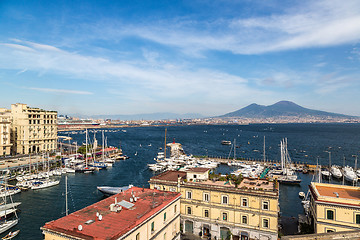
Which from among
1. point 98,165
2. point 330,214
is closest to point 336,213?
point 330,214

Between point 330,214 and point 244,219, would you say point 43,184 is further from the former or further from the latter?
point 330,214

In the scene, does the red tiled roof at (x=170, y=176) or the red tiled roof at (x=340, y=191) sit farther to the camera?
the red tiled roof at (x=170, y=176)

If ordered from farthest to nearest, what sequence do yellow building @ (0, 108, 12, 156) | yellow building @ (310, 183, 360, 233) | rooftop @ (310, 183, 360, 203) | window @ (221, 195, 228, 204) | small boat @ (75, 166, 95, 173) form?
yellow building @ (0, 108, 12, 156) < small boat @ (75, 166, 95, 173) < window @ (221, 195, 228, 204) < rooftop @ (310, 183, 360, 203) < yellow building @ (310, 183, 360, 233)

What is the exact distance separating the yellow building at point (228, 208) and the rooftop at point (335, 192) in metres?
5.25

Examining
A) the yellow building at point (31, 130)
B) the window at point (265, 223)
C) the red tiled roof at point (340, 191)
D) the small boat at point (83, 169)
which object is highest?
the yellow building at point (31, 130)

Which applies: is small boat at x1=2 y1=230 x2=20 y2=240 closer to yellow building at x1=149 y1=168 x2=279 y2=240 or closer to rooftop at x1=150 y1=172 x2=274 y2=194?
rooftop at x1=150 y1=172 x2=274 y2=194

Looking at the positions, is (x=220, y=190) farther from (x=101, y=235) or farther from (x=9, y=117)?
(x=9, y=117)

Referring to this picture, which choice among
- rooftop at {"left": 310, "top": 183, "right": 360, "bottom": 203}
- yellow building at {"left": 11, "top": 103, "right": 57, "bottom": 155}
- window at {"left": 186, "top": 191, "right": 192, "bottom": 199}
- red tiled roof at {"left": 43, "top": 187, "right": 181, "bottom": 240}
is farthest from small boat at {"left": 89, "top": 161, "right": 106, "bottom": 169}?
rooftop at {"left": 310, "top": 183, "right": 360, "bottom": 203}

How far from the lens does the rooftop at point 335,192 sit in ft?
85.2

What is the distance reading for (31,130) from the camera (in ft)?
270

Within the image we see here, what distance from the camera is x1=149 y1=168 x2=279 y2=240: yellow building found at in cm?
2717

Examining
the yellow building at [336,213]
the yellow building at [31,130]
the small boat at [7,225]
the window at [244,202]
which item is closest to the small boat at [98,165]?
the yellow building at [31,130]

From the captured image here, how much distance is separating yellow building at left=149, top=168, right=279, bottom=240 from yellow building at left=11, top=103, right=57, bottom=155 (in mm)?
71423

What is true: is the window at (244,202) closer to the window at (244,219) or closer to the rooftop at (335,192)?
the window at (244,219)
